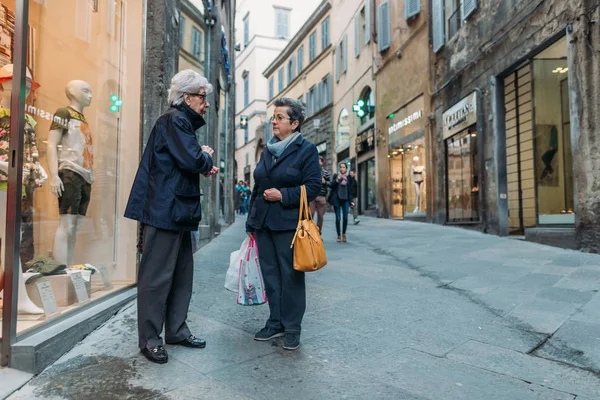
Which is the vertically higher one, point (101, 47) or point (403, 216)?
point (101, 47)

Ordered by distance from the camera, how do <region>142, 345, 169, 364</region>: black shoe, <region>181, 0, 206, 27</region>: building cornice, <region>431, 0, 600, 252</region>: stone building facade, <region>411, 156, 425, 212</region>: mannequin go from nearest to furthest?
<region>142, 345, 169, 364</region>: black shoe, <region>181, 0, 206, 27</region>: building cornice, <region>431, 0, 600, 252</region>: stone building facade, <region>411, 156, 425, 212</region>: mannequin

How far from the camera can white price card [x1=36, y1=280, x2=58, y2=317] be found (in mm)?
3037

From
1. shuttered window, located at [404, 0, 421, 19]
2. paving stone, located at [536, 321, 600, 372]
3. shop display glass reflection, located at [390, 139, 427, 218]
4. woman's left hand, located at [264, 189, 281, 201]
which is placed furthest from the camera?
shop display glass reflection, located at [390, 139, 427, 218]

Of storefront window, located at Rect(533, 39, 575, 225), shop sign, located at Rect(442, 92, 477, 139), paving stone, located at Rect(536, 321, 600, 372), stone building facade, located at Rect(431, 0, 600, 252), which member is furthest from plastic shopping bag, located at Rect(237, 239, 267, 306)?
shop sign, located at Rect(442, 92, 477, 139)

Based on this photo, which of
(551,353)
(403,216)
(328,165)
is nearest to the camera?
(551,353)

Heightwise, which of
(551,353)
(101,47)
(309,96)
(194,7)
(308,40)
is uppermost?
(308,40)

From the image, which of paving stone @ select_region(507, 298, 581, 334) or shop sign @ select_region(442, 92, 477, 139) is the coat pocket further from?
shop sign @ select_region(442, 92, 477, 139)

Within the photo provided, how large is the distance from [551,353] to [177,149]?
8.77 ft

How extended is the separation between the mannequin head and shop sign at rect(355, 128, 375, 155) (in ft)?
49.3

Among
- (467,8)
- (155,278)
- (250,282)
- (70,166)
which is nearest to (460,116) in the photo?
(467,8)

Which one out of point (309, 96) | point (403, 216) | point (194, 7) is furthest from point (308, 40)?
point (194, 7)

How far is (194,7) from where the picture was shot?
24.9ft

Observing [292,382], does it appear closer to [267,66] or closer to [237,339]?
[237,339]

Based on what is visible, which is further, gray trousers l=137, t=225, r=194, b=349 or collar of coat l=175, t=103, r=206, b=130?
collar of coat l=175, t=103, r=206, b=130
